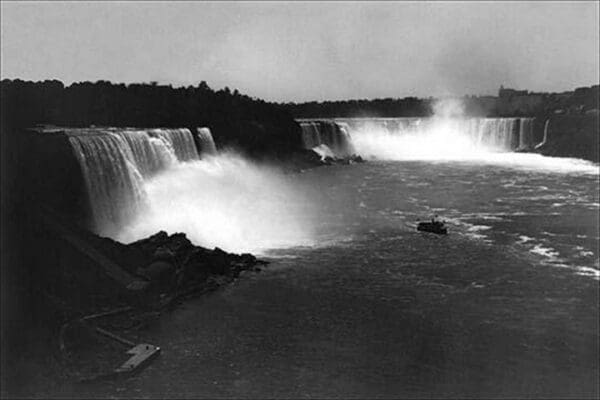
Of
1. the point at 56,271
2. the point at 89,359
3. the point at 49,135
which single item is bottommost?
the point at 89,359

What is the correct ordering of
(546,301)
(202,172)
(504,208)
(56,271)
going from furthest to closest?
(202,172) → (504,208) → (546,301) → (56,271)

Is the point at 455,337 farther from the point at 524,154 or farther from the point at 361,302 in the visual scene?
the point at 524,154

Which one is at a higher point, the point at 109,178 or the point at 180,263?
the point at 109,178

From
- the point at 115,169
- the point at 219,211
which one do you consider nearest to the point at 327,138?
the point at 219,211

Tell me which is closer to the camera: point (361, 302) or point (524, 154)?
point (361, 302)

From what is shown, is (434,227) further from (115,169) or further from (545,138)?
(545,138)

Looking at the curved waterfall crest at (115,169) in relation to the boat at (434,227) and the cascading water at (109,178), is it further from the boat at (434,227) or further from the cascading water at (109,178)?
the boat at (434,227)

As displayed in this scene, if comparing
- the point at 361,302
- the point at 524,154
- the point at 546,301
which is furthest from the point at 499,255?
the point at 524,154

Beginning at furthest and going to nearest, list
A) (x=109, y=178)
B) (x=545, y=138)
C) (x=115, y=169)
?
(x=545, y=138), (x=115, y=169), (x=109, y=178)
